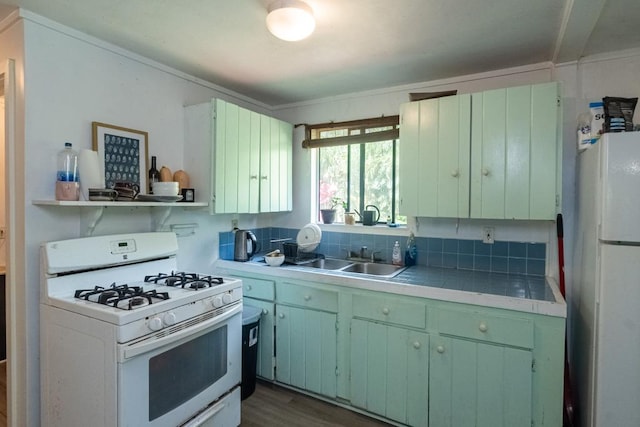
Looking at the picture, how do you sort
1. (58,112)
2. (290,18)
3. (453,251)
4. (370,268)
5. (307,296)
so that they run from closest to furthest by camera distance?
1. (290,18)
2. (58,112)
3. (307,296)
4. (453,251)
5. (370,268)

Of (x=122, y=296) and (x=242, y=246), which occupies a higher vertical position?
(x=242, y=246)

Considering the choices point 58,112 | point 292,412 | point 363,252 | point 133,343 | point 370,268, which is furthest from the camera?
point 363,252

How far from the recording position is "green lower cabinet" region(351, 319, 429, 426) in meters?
1.98

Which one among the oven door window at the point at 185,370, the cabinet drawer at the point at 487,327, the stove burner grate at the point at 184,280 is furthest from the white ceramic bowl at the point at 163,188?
the cabinet drawer at the point at 487,327

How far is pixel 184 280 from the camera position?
1.98 m

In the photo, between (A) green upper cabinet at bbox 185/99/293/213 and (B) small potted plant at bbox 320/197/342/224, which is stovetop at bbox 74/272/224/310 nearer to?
(A) green upper cabinet at bbox 185/99/293/213

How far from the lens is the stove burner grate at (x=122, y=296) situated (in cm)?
157

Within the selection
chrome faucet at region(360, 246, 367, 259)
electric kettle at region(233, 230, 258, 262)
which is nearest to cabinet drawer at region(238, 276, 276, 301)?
electric kettle at region(233, 230, 258, 262)

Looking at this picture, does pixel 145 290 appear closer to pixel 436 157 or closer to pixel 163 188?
pixel 163 188

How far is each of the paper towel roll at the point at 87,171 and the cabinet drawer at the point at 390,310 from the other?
1621 millimetres

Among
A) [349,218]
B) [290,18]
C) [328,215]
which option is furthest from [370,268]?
A: [290,18]

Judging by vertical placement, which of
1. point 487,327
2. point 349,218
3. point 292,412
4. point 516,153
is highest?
point 516,153

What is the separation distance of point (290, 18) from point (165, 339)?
61.8 inches

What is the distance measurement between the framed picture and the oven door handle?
3.25 feet
